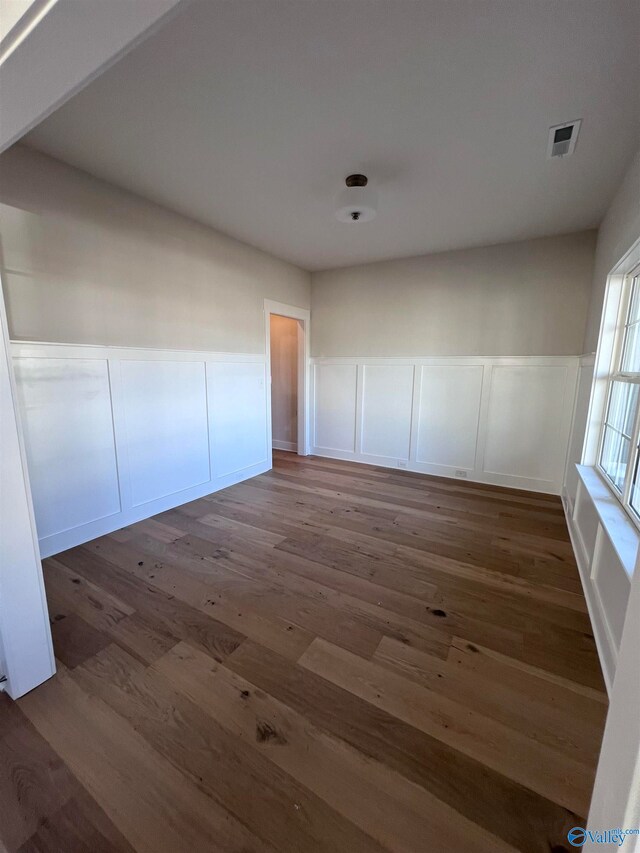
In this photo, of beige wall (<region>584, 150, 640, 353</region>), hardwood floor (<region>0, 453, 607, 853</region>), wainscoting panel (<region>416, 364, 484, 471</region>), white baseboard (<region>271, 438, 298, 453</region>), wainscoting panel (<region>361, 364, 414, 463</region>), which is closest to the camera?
hardwood floor (<region>0, 453, 607, 853</region>)

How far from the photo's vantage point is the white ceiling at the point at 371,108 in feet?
4.32

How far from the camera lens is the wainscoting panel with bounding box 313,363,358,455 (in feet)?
15.6

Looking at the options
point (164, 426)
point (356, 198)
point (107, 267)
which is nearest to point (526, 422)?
point (356, 198)

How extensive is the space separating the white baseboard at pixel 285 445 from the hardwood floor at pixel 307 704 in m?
3.09

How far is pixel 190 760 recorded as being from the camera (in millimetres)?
1168

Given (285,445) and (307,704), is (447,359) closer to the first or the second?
(285,445)

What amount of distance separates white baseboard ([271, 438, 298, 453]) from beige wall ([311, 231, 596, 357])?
1608 mm

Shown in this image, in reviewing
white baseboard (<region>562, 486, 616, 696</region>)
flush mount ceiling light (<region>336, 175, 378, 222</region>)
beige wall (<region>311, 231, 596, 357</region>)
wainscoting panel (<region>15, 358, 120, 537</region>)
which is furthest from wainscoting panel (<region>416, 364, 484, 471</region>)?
wainscoting panel (<region>15, 358, 120, 537</region>)

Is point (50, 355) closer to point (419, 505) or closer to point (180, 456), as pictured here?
point (180, 456)

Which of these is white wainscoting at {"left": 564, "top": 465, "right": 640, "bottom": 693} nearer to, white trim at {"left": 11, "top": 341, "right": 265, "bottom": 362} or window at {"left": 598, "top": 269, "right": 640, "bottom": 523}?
window at {"left": 598, "top": 269, "right": 640, "bottom": 523}

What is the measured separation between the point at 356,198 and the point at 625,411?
7.36 feet

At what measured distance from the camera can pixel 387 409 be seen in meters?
4.50

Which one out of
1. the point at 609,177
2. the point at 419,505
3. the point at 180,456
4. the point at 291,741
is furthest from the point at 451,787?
the point at 609,177

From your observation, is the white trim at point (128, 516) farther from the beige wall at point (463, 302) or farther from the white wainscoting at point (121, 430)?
the beige wall at point (463, 302)
